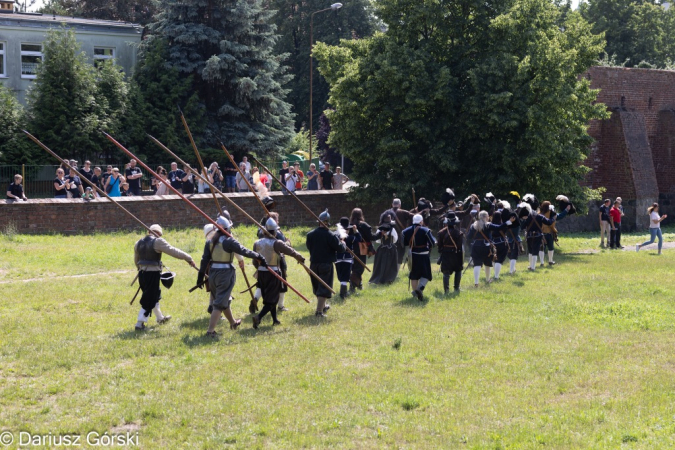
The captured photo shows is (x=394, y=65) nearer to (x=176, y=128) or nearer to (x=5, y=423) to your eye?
(x=176, y=128)

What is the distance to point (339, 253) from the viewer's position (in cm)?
1551

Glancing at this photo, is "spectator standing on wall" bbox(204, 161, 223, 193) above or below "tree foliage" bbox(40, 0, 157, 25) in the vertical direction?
below

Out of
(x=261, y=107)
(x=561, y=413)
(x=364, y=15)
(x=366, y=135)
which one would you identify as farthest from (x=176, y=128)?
(x=561, y=413)

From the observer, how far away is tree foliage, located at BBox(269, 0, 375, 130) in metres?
52.2

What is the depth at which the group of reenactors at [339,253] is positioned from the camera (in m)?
12.5

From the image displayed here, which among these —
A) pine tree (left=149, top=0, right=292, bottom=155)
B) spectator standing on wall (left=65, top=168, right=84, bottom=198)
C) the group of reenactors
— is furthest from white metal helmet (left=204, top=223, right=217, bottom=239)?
pine tree (left=149, top=0, right=292, bottom=155)

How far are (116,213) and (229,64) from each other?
45.0ft

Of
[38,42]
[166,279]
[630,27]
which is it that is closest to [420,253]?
[166,279]

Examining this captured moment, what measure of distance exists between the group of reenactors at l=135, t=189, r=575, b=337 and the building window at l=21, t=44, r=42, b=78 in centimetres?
2450

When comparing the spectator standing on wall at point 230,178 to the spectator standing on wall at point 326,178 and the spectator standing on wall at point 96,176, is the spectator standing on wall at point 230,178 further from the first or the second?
the spectator standing on wall at point 96,176

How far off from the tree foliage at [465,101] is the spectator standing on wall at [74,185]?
28.7 ft

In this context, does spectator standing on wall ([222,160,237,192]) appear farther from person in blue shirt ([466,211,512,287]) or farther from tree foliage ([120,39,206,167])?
person in blue shirt ([466,211,512,287])

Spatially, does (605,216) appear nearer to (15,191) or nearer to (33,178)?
(15,191)

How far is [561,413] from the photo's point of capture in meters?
8.91
